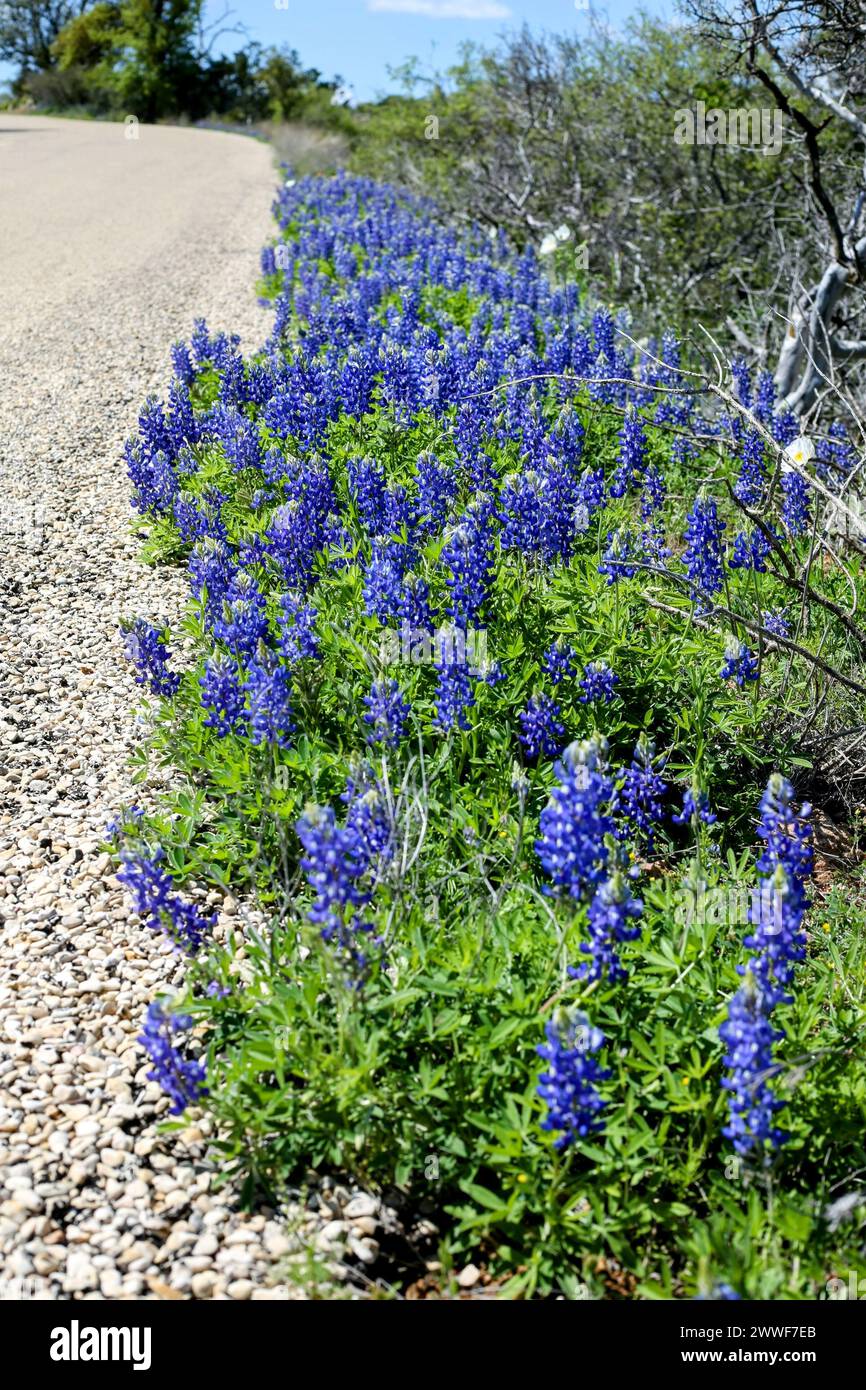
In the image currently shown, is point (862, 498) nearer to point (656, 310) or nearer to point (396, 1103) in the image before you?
point (396, 1103)

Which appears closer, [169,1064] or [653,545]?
[169,1064]

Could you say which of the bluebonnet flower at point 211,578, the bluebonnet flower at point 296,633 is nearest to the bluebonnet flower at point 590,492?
the bluebonnet flower at point 296,633

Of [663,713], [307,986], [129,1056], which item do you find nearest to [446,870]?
[307,986]

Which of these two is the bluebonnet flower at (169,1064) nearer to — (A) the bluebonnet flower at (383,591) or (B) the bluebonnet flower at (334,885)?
(B) the bluebonnet flower at (334,885)

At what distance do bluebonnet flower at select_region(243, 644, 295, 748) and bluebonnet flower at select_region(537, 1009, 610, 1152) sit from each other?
4.58 ft

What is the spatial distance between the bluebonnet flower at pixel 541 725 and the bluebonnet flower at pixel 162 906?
1203 millimetres

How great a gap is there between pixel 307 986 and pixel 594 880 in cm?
75

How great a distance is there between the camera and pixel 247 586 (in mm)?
4062

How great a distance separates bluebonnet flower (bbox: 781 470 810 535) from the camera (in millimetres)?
5141

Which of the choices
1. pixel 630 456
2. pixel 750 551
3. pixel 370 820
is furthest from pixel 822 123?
pixel 370 820

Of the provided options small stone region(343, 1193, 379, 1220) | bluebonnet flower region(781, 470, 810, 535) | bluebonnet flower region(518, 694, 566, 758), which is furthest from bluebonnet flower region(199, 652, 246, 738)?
bluebonnet flower region(781, 470, 810, 535)

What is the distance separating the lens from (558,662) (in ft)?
12.8

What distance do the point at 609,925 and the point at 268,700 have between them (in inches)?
51.2

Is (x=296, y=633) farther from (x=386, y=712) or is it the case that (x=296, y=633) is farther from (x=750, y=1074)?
(x=750, y=1074)
